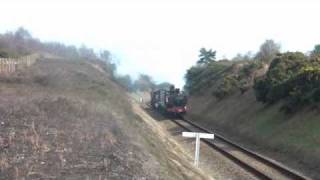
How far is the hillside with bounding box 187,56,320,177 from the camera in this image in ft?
97.8

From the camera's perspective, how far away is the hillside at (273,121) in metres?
29.8

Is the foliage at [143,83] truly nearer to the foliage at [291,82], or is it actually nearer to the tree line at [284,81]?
the tree line at [284,81]

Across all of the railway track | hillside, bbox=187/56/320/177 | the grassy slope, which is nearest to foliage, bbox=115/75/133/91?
hillside, bbox=187/56/320/177

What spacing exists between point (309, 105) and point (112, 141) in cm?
2073

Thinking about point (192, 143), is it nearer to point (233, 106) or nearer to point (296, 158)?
point (296, 158)

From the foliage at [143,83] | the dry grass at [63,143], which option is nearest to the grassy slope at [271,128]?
the dry grass at [63,143]

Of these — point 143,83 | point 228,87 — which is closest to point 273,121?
Result: point 228,87

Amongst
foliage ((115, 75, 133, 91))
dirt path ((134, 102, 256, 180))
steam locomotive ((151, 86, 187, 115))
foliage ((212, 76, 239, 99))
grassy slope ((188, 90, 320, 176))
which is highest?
foliage ((115, 75, 133, 91))

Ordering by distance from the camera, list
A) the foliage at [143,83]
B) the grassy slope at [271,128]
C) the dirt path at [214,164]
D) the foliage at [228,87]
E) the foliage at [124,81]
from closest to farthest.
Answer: the dirt path at [214,164] < the grassy slope at [271,128] < the foliage at [228,87] < the foliage at [124,81] < the foliage at [143,83]

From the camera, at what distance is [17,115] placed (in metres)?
17.8

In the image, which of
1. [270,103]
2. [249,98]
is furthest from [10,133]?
[249,98]

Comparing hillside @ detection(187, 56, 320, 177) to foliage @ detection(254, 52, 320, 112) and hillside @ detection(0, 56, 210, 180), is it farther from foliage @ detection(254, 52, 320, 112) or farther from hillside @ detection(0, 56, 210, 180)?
hillside @ detection(0, 56, 210, 180)

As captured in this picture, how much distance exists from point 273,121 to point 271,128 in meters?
1.42

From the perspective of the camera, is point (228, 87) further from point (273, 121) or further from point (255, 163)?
point (255, 163)
